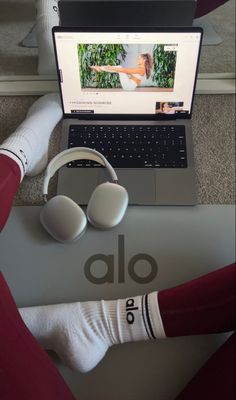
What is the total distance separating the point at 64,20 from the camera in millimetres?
718

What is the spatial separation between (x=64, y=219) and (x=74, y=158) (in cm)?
15

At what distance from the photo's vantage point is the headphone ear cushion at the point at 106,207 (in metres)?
0.70

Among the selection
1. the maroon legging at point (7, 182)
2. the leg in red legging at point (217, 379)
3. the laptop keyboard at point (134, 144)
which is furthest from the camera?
the laptop keyboard at point (134, 144)

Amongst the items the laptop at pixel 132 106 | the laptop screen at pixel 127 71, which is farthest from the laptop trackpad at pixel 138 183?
the laptop screen at pixel 127 71

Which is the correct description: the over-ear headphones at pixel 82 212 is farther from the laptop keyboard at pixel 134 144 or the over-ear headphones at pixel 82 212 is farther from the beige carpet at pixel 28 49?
the beige carpet at pixel 28 49

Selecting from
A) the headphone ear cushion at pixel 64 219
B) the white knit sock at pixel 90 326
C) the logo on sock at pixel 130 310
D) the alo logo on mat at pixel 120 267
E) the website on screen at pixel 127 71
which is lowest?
Answer: the white knit sock at pixel 90 326

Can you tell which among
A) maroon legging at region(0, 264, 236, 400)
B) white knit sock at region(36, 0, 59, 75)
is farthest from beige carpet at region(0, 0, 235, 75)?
maroon legging at region(0, 264, 236, 400)

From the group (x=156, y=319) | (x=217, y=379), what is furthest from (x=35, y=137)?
(x=217, y=379)

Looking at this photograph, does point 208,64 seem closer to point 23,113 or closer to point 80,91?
point 80,91

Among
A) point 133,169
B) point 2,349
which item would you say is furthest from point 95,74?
point 2,349

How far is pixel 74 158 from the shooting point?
0.78 meters

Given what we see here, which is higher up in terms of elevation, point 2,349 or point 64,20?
point 64,20

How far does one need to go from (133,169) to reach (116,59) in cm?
21

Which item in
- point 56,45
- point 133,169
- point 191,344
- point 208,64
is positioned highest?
point 56,45
